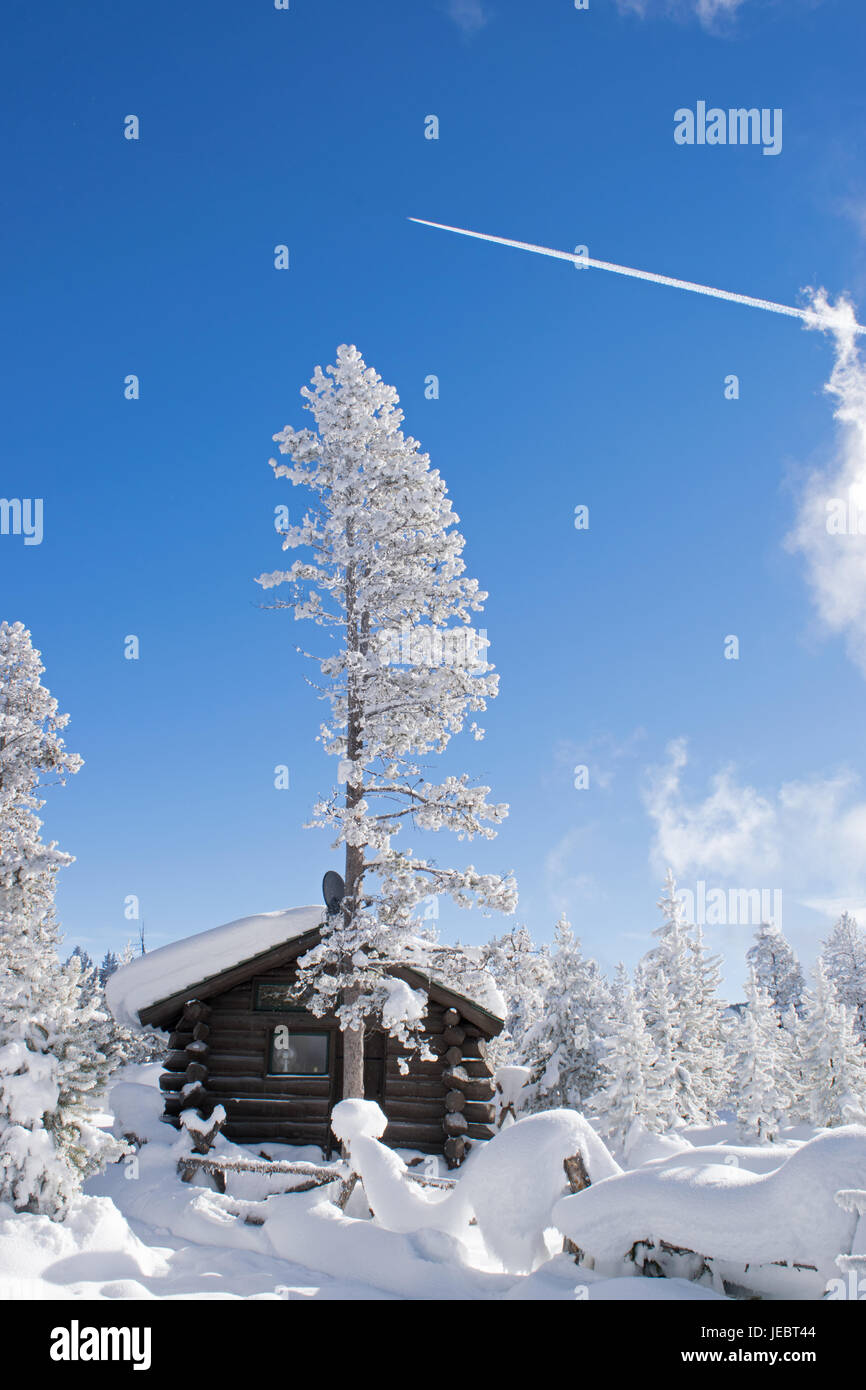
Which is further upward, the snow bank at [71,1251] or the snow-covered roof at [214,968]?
the snow-covered roof at [214,968]

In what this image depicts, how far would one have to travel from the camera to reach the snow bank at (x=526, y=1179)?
7.31 metres

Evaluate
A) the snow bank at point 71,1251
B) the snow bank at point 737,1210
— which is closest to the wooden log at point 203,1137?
the snow bank at point 71,1251

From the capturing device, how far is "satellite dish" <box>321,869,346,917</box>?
16.0 metres

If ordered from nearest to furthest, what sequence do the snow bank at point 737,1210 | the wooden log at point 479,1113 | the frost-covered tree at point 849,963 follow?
the snow bank at point 737,1210 < the wooden log at point 479,1113 < the frost-covered tree at point 849,963

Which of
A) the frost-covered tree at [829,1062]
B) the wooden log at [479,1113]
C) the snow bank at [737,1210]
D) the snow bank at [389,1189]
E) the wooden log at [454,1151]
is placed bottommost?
the frost-covered tree at [829,1062]

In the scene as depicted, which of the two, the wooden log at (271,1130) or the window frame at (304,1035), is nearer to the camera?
the wooden log at (271,1130)

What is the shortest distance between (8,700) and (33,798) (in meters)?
2.94

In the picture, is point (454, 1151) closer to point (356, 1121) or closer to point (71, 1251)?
point (356, 1121)

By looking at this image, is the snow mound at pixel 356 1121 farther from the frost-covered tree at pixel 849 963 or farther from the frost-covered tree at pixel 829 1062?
the frost-covered tree at pixel 849 963

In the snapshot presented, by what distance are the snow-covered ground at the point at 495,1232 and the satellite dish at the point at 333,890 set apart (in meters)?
6.27

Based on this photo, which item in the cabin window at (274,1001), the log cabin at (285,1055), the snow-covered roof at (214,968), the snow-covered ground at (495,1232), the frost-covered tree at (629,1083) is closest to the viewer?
the snow-covered ground at (495,1232)

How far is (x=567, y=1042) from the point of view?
27.5 meters
